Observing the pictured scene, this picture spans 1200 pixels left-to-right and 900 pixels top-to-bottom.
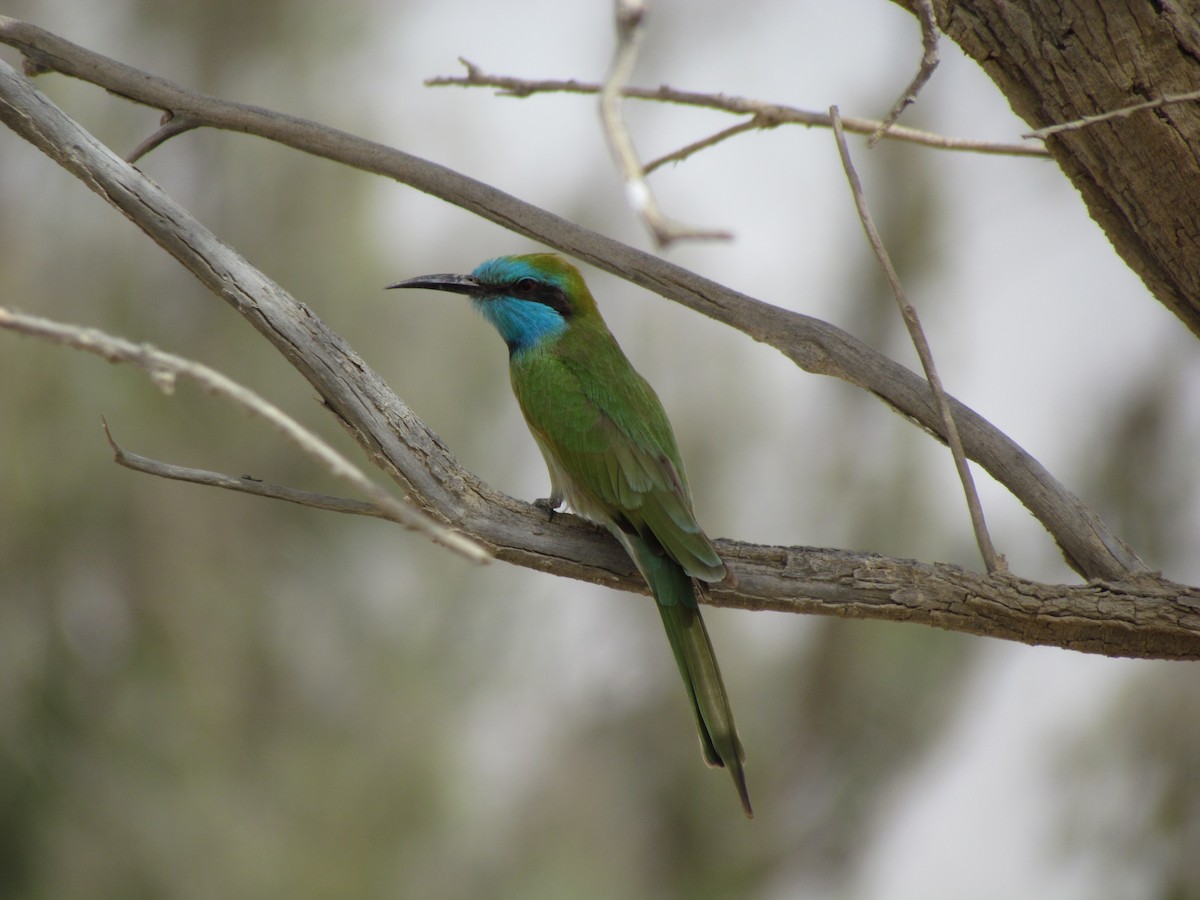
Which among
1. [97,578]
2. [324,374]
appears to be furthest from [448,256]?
→ [324,374]

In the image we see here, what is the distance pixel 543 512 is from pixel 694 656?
38cm

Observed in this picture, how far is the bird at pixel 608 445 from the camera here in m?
1.94

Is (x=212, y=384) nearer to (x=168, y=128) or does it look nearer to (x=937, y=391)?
(x=168, y=128)

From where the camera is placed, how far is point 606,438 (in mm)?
2342

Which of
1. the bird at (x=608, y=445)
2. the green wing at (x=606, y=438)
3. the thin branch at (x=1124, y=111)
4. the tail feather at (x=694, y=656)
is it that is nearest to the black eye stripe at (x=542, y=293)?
the bird at (x=608, y=445)

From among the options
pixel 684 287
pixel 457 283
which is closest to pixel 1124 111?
pixel 684 287

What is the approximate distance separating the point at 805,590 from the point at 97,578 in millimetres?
5074

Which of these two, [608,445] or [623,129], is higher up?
[608,445]

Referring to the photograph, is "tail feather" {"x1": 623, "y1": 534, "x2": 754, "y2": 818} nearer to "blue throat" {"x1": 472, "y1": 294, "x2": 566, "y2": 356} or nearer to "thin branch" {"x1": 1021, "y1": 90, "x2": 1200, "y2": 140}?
"blue throat" {"x1": 472, "y1": 294, "x2": 566, "y2": 356}

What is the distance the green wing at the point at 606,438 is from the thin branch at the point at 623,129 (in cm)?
116

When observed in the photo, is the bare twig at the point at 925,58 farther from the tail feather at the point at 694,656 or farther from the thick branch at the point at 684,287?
the tail feather at the point at 694,656

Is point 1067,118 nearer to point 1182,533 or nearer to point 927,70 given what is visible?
point 927,70

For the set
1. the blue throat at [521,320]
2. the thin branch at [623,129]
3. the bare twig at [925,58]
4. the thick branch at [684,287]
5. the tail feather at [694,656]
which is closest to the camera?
the thin branch at [623,129]

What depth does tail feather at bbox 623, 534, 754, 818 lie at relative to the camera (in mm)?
1909
